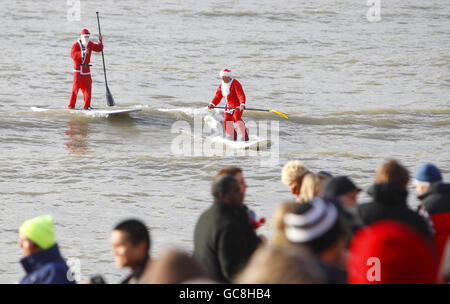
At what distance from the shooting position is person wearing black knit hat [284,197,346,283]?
2949 millimetres

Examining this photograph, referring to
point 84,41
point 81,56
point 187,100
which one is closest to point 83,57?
point 81,56

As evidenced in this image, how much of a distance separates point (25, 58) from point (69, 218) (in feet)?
52.5

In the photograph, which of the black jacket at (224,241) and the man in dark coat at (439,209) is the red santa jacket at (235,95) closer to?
the man in dark coat at (439,209)

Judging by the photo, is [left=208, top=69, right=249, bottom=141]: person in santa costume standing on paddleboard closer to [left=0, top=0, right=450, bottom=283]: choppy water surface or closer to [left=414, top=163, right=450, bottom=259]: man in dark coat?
[left=0, top=0, right=450, bottom=283]: choppy water surface

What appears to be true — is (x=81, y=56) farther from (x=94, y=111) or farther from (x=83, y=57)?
(x=94, y=111)

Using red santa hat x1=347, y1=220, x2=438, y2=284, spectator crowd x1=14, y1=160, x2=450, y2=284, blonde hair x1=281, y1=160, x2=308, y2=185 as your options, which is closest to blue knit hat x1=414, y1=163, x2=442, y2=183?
spectator crowd x1=14, y1=160, x2=450, y2=284

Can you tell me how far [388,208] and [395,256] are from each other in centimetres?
134

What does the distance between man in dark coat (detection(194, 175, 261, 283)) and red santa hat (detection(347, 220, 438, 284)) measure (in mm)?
1139

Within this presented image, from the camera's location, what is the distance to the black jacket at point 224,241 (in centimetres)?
389

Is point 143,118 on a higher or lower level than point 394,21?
lower

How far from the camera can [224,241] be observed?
12.8 ft
